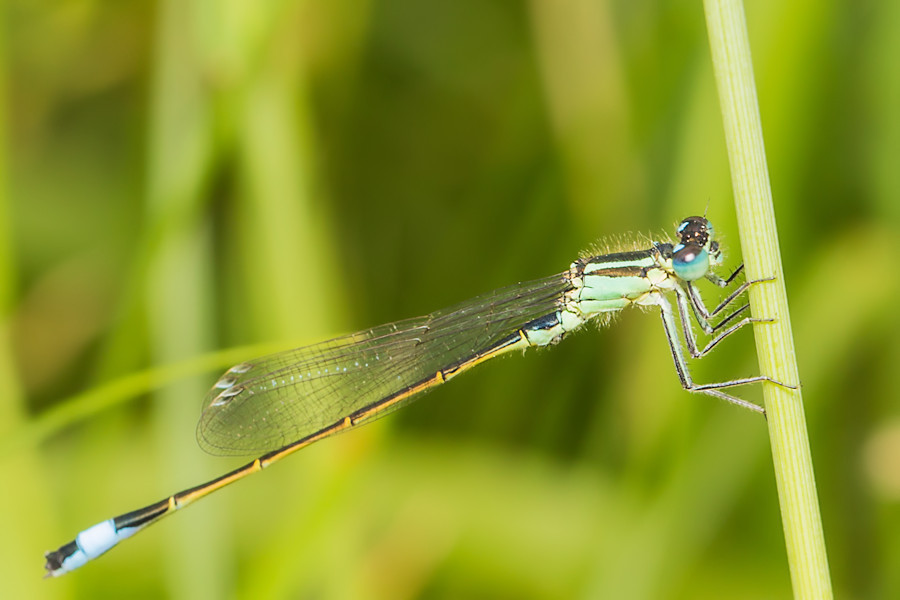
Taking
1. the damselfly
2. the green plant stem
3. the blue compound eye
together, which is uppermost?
the damselfly

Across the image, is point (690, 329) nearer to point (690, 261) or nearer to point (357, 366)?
point (690, 261)

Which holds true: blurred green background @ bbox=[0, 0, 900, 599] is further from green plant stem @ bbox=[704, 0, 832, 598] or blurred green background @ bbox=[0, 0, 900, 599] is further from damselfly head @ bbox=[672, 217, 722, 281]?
green plant stem @ bbox=[704, 0, 832, 598]

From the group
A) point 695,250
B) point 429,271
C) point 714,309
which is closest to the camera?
point 714,309

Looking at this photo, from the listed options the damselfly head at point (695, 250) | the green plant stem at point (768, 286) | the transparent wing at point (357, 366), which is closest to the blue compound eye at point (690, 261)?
the damselfly head at point (695, 250)

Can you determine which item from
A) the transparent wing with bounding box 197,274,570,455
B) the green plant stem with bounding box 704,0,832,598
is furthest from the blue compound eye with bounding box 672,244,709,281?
the green plant stem with bounding box 704,0,832,598

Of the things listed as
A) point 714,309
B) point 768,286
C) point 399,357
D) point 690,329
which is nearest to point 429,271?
point 399,357

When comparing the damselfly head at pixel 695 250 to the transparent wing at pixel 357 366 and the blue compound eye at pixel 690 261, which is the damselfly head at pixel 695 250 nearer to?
the blue compound eye at pixel 690 261
